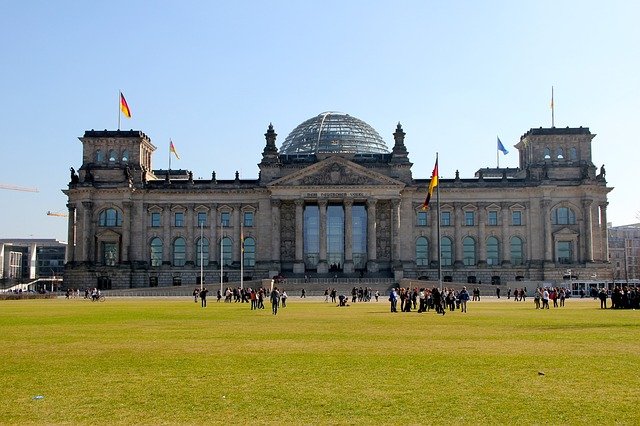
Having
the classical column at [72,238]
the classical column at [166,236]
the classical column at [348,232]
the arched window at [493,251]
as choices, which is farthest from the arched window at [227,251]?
the arched window at [493,251]

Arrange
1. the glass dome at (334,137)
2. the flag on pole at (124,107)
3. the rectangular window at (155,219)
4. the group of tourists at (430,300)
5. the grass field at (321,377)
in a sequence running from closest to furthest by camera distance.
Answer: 1. the grass field at (321,377)
2. the group of tourists at (430,300)
3. the flag on pole at (124,107)
4. the rectangular window at (155,219)
5. the glass dome at (334,137)

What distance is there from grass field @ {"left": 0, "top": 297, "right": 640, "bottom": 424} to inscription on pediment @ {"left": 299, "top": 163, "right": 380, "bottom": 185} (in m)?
85.1

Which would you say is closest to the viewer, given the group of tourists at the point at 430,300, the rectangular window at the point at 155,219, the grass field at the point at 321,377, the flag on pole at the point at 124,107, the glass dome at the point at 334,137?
the grass field at the point at 321,377

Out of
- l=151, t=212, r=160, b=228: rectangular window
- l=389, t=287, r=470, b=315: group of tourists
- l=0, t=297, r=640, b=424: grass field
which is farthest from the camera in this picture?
l=151, t=212, r=160, b=228: rectangular window

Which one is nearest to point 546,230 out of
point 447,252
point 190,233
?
point 447,252

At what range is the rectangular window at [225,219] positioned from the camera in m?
124

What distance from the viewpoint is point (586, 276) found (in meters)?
118

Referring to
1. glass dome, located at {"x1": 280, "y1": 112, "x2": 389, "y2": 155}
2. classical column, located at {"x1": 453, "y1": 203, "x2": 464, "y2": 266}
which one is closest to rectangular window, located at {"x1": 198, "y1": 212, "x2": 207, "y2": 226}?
glass dome, located at {"x1": 280, "y1": 112, "x2": 389, "y2": 155}

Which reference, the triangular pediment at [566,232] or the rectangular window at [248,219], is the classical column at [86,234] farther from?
the triangular pediment at [566,232]

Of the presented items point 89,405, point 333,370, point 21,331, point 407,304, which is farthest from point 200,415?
point 407,304

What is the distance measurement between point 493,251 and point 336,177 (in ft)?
86.0

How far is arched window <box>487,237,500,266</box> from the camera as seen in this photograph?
12256 centimetres

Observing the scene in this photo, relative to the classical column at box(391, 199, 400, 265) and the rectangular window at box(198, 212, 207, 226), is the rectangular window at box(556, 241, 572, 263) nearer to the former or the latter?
the classical column at box(391, 199, 400, 265)

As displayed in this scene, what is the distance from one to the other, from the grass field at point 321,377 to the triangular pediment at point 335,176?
84899 mm
